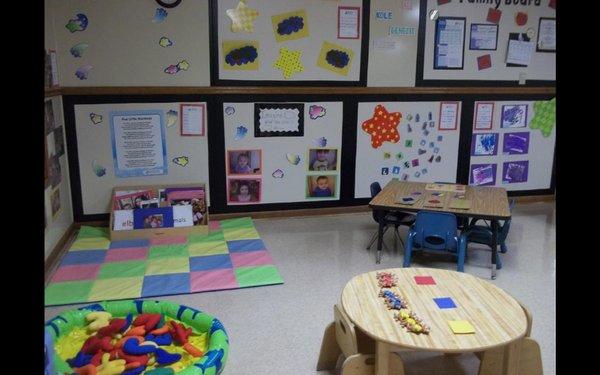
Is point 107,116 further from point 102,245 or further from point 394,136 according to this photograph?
point 394,136

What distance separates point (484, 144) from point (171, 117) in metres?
3.67

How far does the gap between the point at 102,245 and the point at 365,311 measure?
3.09 metres

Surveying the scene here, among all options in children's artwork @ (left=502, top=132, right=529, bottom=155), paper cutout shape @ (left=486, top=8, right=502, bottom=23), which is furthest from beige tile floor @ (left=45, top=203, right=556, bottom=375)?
paper cutout shape @ (left=486, top=8, right=502, bottom=23)

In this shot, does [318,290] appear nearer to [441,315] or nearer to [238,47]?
[441,315]

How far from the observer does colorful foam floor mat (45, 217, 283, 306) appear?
3.81 m

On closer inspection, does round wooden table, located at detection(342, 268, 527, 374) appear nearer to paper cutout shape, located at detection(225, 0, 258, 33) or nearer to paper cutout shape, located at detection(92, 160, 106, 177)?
paper cutout shape, located at detection(225, 0, 258, 33)

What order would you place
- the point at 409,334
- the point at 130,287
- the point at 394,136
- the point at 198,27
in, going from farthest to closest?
the point at 394,136
the point at 198,27
the point at 130,287
the point at 409,334

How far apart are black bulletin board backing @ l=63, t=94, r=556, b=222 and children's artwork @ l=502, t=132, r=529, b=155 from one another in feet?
1.46

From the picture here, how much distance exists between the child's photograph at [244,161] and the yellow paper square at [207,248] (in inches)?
37.8

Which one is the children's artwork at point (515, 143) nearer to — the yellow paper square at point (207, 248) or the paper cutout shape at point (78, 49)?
the yellow paper square at point (207, 248)

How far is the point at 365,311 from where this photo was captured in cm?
255
